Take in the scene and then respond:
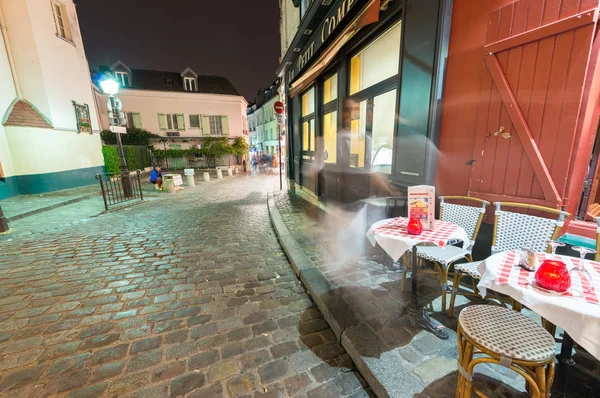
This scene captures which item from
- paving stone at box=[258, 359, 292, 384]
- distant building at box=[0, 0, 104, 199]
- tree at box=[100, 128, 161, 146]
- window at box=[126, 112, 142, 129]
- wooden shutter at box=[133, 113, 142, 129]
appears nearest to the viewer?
paving stone at box=[258, 359, 292, 384]

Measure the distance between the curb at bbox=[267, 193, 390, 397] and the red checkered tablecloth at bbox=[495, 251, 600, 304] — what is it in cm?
117

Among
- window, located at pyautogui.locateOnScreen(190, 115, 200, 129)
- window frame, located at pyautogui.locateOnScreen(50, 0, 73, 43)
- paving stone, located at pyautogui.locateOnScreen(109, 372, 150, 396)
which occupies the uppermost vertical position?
window frame, located at pyautogui.locateOnScreen(50, 0, 73, 43)

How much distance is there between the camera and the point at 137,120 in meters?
21.5

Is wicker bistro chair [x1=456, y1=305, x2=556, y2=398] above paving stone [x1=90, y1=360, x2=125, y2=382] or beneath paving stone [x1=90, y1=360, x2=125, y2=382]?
above

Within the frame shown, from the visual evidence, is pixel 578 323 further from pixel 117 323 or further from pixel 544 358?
pixel 117 323

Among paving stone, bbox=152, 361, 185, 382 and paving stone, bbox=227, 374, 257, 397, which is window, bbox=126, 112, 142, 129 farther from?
paving stone, bbox=227, 374, 257, 397

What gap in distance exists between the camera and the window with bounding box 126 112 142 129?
2128 centimetres

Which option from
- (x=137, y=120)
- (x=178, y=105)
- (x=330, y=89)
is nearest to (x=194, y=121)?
(x=178, y=105)

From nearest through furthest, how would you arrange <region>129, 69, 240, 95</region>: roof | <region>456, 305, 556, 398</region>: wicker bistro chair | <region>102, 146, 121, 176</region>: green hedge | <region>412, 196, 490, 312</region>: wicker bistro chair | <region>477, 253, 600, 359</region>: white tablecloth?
<region>477, 253, 600, 359</region>: white tablecloth → <region>456, 305, 556, 398</region>: wicker bistro chair → <region>412, 196, 490, 312</region>: wicker bistro chair → <region>102, 146, 121, 176</region>: green hedge → <region>129, 69, 240, 95</region>: roof

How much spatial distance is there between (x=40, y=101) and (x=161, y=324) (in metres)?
13.7

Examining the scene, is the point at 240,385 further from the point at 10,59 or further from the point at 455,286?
the point at 10,59

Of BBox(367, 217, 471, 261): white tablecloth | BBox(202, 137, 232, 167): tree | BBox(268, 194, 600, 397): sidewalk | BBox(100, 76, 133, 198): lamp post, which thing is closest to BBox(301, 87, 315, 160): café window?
BBox(268, 194, 600, 397): sidewalk

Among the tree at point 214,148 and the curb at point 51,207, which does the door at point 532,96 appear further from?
the tree at point 214,148

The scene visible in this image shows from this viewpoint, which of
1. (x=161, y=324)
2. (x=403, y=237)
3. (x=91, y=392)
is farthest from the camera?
(x=161, y=324)
